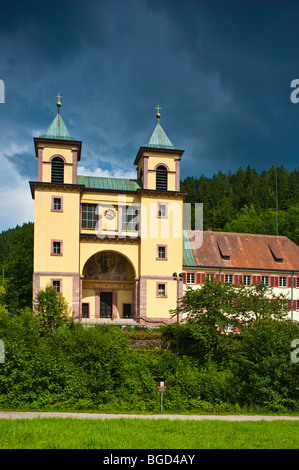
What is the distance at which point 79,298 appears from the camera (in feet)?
123

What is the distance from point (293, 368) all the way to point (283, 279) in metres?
26.7

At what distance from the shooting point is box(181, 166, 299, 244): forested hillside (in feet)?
246

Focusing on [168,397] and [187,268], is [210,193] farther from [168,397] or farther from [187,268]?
[168,397]

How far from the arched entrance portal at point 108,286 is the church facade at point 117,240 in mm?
91

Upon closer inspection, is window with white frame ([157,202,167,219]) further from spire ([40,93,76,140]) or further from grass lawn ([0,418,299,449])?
grass lawn ([0,418,299,449])

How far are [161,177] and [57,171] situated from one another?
9.50m

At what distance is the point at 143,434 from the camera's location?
1095 cm

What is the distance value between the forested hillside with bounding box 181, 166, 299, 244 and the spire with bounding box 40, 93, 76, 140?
40.4 m

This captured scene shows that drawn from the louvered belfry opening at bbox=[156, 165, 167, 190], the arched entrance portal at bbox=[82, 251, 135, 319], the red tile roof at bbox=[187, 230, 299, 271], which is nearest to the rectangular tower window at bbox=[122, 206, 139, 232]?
the arched entrance portal at bbox=[82, 251, 135, 319]

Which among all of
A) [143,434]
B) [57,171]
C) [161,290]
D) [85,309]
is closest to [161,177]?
→ [57,171]

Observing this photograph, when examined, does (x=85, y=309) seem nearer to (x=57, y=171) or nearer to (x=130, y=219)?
(x=130, y=219)
